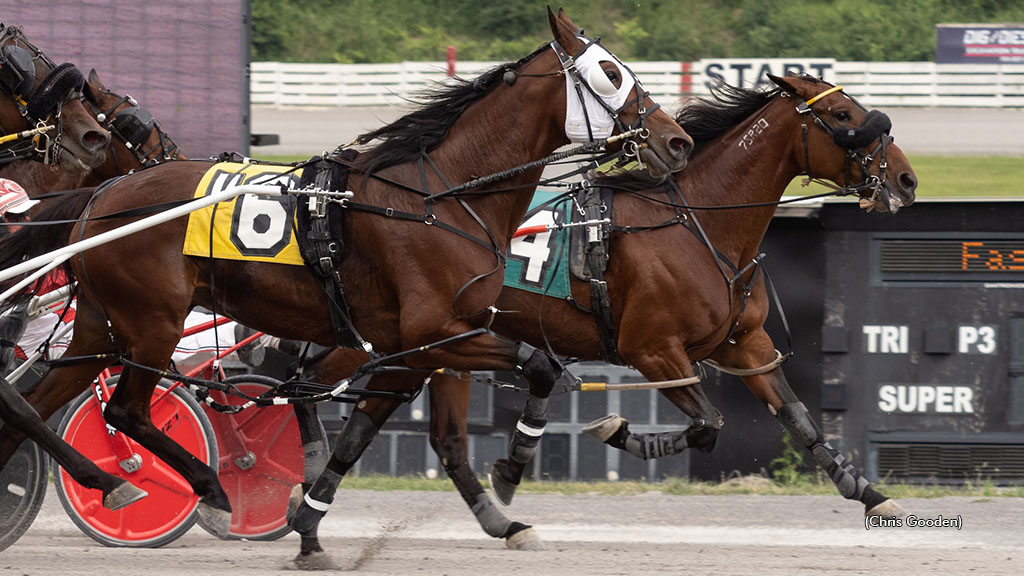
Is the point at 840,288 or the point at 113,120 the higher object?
the point at 113,120

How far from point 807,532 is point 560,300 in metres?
1.81

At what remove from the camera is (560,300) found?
607 centimetres

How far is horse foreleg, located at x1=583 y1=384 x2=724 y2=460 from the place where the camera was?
5879 millimetres

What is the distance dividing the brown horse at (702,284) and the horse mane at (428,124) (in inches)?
36.8

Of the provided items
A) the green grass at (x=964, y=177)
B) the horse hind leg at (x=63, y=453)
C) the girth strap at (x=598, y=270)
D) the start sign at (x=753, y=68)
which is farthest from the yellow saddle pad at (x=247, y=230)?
the start sign at (x=753, y=68)

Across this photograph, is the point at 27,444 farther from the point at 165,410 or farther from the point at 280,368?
the point at 280,368

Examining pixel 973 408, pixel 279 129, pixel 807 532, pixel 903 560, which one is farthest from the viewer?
pixel 279 129

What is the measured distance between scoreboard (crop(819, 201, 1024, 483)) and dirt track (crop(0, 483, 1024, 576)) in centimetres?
36

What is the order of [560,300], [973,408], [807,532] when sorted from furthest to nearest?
1. [973,408]
2. [807,532]
3. [560,300]

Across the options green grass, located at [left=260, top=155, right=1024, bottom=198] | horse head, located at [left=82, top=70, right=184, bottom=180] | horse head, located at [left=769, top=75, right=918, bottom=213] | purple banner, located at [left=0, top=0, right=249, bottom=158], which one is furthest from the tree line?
horse head, located at [left=769, top=75, right=918, bottom=213]

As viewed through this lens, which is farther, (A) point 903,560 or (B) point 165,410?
(B) point 165,410

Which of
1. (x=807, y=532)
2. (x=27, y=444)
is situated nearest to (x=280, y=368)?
(x=27, y=444)

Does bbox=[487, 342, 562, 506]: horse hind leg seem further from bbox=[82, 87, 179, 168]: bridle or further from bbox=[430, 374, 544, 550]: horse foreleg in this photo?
bbox=[82, 87, 179, 168]: bridle

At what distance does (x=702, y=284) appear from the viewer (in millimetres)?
5941
